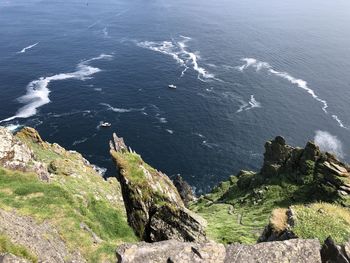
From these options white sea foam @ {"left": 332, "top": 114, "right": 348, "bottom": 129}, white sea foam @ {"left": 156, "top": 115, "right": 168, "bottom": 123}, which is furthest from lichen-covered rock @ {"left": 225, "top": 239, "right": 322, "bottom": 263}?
white sea foam @ {"left": 332, "top": 114, "right": 348, "bottom": 129}

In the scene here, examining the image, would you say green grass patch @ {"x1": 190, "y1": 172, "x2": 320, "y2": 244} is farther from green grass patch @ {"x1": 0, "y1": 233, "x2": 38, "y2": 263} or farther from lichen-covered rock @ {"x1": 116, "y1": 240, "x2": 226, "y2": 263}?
green grass patch @ {"x1": 0, "y1": 233, "x2": 38, "y2": 263}

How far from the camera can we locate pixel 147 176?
42969 millimetres

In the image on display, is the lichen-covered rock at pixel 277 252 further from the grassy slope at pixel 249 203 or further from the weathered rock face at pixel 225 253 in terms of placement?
the grassy slope at pixel 249 203

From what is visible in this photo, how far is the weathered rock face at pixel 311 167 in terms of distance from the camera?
51834 mm

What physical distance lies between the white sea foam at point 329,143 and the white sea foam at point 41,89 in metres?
99.0

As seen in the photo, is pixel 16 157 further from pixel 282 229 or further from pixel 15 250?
pixel 282 229

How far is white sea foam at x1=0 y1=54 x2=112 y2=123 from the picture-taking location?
472 ft

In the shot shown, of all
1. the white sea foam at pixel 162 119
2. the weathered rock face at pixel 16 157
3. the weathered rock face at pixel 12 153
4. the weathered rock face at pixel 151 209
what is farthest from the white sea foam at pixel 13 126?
the weathered rock face at pixel 151 209

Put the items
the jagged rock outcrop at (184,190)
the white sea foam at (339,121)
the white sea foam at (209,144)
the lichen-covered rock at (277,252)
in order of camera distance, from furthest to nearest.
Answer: the white sea foam at (339,121) → the white sea foam at (209,144) → the jagged rock outcrop at (184,190) → the lichen-covered rock at (277,252)

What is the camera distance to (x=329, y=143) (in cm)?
13362

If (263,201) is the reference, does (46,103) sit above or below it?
below

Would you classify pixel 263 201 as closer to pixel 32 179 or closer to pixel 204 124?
pixel 32 179

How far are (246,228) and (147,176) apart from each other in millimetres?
14094

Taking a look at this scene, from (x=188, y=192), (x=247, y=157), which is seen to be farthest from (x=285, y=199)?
(x=247, y=157)
